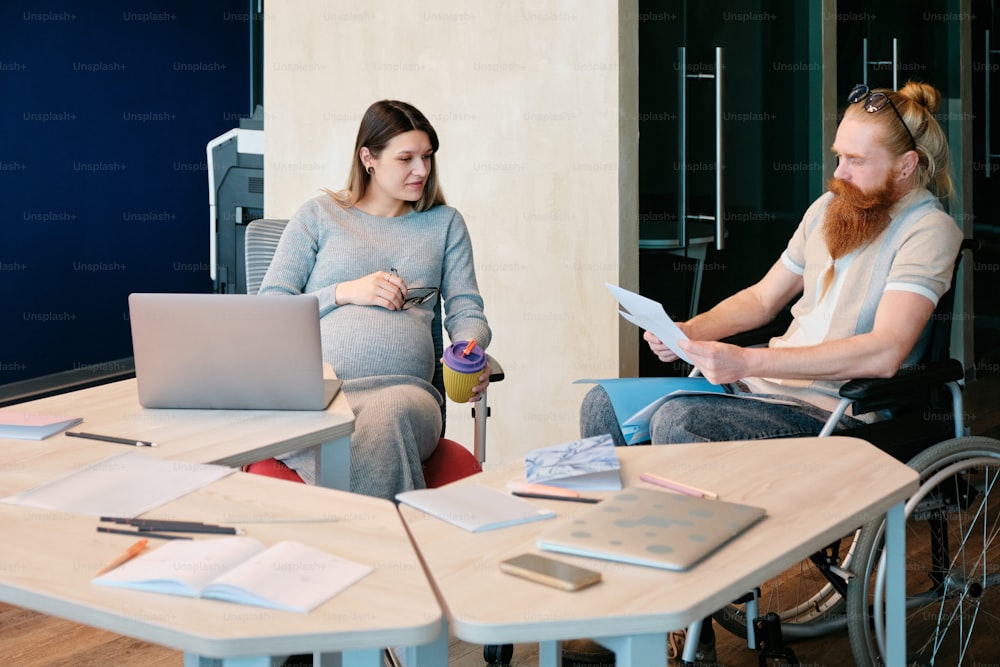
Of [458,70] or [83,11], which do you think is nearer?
[458,70]

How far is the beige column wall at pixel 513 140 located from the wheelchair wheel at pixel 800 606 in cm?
95

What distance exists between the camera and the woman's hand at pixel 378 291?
8.88ft

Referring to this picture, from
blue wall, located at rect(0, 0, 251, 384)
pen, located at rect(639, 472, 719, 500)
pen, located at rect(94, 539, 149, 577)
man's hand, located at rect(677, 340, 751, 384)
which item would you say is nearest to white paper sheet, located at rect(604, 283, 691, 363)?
man's hand, located at rect(677, 340, 751, 384)

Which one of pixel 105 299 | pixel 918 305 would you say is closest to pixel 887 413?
pixel 918 305

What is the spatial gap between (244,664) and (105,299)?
4707 millimetres

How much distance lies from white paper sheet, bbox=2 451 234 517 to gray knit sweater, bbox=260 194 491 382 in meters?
1.00

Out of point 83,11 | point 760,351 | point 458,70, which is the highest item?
point 83,11

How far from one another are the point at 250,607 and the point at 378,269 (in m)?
1.78

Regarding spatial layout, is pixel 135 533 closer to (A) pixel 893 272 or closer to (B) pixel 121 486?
(B) pixel 121 486

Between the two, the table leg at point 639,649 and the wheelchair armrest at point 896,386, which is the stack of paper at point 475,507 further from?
the wheelchair armrest at point 896,386

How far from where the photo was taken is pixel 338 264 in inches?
113

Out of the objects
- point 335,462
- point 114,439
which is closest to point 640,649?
point 335,462

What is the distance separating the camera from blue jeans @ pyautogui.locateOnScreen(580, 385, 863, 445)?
7.66 feet

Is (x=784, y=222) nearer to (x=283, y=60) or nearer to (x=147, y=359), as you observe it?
(x=283, y=60)
